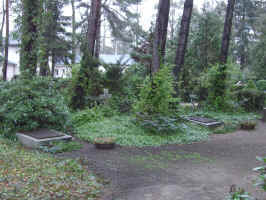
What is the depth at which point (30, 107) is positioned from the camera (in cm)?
834

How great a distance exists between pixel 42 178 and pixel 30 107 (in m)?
3.78

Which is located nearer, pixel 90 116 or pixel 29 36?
pixel 29 36

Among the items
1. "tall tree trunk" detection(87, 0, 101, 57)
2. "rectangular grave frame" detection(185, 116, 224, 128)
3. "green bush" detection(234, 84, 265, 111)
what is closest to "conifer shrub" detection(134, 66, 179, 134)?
"rectangular grave frame" detection(185, 116, 224, 128)

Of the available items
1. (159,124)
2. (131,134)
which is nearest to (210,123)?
(159,124)

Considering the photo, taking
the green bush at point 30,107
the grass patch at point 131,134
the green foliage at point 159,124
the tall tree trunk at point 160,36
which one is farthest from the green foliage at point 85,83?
the green foliage at point 159,124

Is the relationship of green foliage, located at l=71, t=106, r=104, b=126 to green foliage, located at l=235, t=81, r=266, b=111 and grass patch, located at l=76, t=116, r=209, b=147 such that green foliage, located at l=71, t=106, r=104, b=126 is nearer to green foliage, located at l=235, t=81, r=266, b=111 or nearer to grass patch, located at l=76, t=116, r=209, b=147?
grass patch, located at l=76, t=116, r=209, b=147

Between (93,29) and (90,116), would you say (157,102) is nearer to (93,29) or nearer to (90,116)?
(90,116)

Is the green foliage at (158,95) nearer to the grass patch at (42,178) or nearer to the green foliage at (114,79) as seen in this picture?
the green foliage at (114,79)

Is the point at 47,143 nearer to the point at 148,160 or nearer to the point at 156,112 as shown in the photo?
the point at 148,160

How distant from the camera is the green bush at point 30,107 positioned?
832 cm

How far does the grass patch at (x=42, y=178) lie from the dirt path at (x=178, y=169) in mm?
377

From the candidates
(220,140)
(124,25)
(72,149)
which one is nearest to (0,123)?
(72,149)

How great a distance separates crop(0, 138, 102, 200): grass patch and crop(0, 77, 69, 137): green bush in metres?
1.82

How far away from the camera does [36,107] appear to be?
8.51 m
